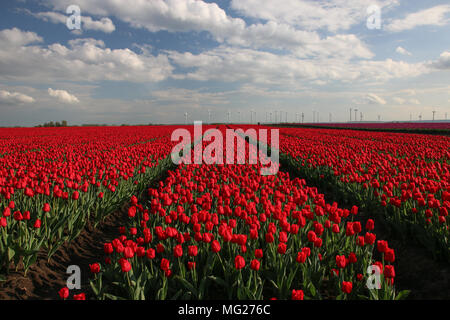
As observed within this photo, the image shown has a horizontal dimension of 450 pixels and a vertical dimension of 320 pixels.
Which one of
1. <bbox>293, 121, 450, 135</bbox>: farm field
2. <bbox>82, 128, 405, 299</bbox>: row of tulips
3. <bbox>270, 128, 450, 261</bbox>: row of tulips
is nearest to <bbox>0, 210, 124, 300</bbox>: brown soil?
<bbox>82, 128, 405, 299</bbox>: row of tulips

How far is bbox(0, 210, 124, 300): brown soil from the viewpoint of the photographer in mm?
3400

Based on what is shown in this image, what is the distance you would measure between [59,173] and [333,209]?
6.15m

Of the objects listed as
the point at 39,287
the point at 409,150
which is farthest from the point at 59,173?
the point at 409,150

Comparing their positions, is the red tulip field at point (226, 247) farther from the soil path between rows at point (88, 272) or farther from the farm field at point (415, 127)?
the farm field at point (415, 127)

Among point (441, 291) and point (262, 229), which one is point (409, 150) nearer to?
point (441, 291)

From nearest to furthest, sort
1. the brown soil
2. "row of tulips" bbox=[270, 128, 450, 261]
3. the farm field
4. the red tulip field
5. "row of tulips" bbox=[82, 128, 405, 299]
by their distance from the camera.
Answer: "row of tulips" bbox=[82, 128, 405, 299] → the red tulip field → the brown soil → "row of tulips" bbox=[270, 128, 450, 261] → the farm field

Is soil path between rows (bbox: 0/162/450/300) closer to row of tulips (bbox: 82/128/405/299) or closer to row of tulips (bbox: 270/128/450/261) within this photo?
row of tulips (bbox: 270/128/450/261)

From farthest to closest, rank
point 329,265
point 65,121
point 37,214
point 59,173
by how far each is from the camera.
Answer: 1. point 65,121
2. point 59,173
3. point 37,214
4. point 329,265

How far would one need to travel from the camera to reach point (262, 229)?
12.8 ft

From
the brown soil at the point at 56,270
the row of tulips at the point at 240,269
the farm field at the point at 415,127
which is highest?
the farm field at the point at 415,127

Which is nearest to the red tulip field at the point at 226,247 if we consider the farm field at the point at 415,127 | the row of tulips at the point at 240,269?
the row of tulips at the point at 240,269

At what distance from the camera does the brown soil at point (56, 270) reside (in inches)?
134
